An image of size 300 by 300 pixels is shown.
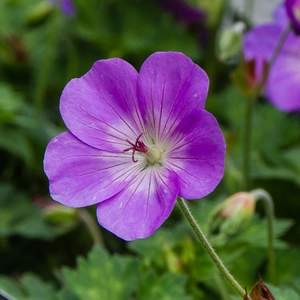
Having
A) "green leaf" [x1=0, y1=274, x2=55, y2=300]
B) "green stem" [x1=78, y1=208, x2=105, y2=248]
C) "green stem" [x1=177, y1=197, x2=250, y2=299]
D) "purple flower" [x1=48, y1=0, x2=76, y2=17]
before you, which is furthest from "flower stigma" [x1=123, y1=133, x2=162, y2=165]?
"purple flower" [x1=48, y1=0, x2=76, y2=17]

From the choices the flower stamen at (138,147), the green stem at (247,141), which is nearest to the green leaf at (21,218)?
the green stem at (247,141)

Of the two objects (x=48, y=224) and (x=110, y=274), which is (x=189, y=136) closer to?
(x=110, y=274)

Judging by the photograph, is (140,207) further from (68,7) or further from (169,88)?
(68,7)

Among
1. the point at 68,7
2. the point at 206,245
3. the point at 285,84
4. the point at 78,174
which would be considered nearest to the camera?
the point at 206,245

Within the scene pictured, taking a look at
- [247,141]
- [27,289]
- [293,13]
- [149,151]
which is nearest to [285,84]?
[247,141]

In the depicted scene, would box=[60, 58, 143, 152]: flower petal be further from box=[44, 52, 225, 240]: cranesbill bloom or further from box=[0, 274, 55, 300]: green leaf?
box=[0, 274, 55, 300]: green leaf

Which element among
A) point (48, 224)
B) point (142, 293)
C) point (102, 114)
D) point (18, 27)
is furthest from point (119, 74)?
point (18, 27)

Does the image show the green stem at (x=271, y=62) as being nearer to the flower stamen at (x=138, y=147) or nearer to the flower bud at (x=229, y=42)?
the flower bud at (x=229, y=42)
